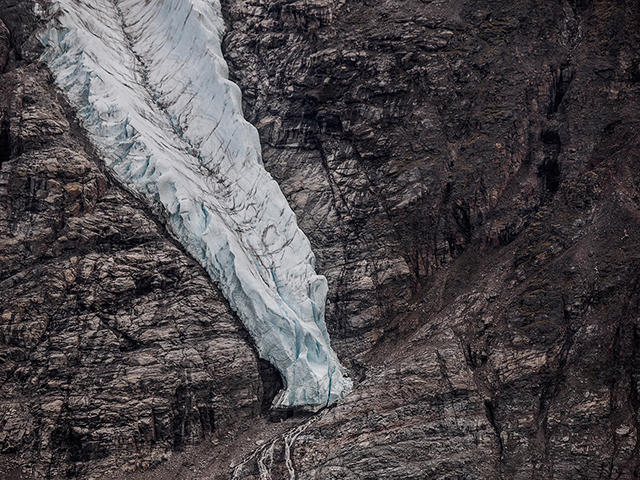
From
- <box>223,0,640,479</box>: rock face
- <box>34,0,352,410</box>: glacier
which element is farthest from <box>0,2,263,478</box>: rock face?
<box>223,0,640,479</box>: rock face

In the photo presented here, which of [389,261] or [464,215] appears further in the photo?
[464,215]

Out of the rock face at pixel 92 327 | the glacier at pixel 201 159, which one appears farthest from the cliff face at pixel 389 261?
the glacier at pixel 201 159

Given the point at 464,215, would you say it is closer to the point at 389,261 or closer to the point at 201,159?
the point at 389,261

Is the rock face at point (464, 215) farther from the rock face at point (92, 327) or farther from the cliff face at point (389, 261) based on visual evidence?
the rock face at point (92, 327)

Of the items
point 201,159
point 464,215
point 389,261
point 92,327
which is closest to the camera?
point 92,327

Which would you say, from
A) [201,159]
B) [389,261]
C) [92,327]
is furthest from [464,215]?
[92,327]

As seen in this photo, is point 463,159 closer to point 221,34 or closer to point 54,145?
point 221,34

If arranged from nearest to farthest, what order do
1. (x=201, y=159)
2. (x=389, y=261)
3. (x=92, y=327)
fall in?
(x=92, y=327), (x=389, y=261), (x=201, y=159)

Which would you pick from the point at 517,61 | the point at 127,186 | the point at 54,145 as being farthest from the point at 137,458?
the point at 517,61
